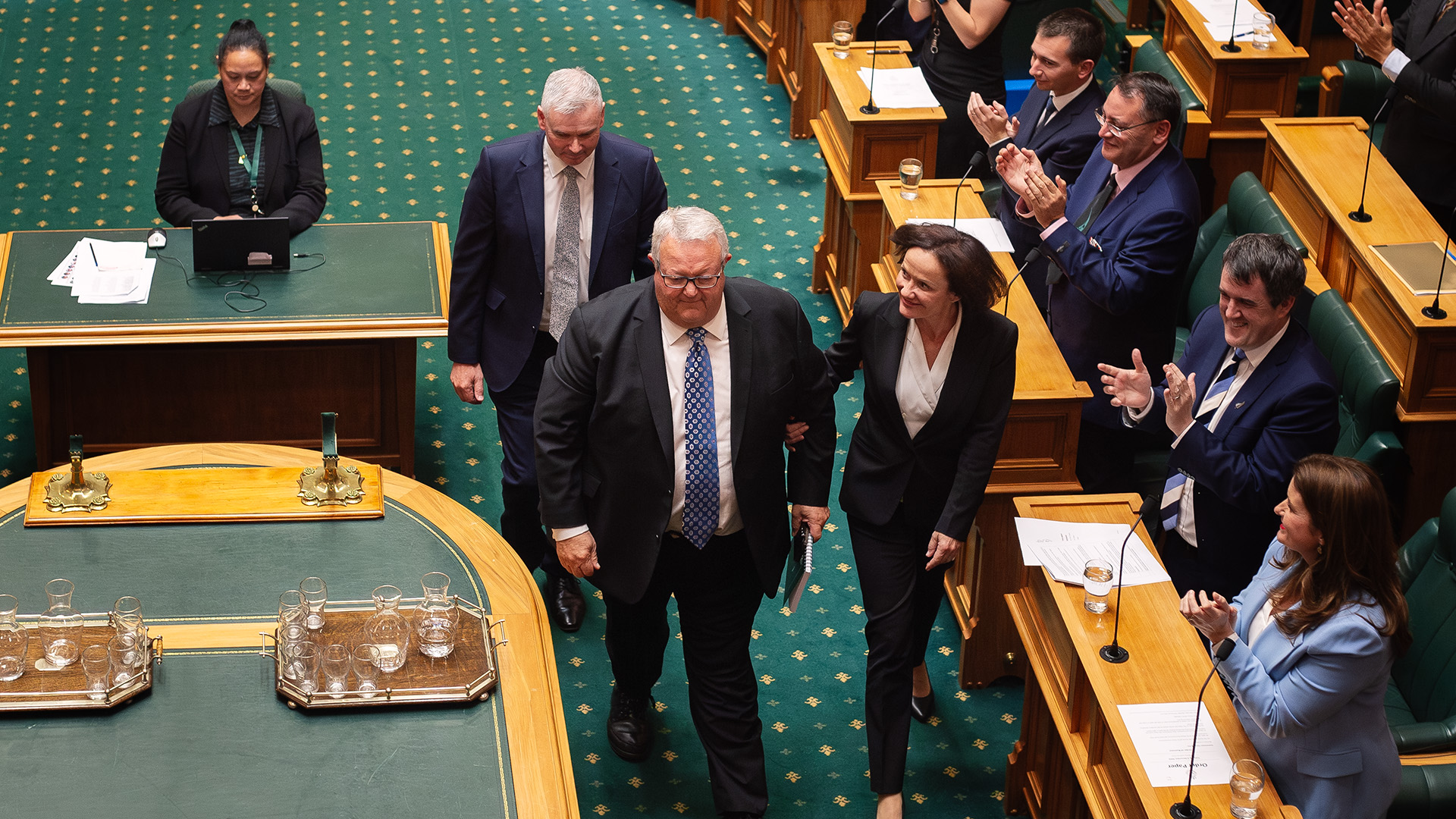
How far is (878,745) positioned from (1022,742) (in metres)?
0.40

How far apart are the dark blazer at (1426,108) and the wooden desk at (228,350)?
3341 millimetres

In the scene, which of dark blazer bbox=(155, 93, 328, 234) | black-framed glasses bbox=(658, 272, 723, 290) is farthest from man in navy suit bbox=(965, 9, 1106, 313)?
dark blazer bbox=(155, 93, 328, 234)

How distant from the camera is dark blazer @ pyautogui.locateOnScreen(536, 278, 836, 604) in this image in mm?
3496

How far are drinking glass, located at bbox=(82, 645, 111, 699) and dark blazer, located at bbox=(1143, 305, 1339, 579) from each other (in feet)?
8.14

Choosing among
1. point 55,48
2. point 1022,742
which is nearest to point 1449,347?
point 1022,742

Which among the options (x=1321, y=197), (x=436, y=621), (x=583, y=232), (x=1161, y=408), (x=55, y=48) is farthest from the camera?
(x=55, y=48)

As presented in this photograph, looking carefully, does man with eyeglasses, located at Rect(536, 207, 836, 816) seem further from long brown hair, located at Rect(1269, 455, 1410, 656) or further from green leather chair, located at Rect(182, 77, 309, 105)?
green leather chair, located at Rect(182, 77, 309, 105)

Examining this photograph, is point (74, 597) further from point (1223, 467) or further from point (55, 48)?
point (55, 48)

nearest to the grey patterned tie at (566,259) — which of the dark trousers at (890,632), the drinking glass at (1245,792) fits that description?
the dark trousers at (890,632)

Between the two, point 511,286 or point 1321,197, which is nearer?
point 511,286

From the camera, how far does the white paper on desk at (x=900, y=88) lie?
586 centimetres

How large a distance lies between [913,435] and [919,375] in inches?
6.2

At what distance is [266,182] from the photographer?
5195 mm

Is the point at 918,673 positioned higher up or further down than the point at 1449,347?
further down
